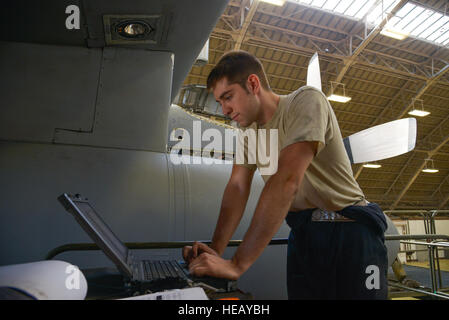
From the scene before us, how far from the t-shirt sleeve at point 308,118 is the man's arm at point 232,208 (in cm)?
50

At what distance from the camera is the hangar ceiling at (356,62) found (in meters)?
14.8

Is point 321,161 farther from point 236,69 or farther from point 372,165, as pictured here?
point 372,165

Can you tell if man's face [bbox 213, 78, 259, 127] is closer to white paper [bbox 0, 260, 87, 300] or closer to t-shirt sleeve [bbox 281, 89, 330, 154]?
t-shirt sleeve [bbox 281, 89, 330, 154]

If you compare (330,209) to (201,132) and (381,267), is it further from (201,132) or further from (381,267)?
(201,132)

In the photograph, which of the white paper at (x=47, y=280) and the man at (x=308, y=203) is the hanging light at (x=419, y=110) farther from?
the white paper at (x=47, y=280)

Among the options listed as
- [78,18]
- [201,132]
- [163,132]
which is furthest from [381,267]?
[201,132]

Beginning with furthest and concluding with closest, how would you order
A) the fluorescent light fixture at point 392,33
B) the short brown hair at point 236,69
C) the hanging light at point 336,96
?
the hanging light at point 336,96
the fluorescent light fixture at point 392,33
the short brown hair at point 236,69

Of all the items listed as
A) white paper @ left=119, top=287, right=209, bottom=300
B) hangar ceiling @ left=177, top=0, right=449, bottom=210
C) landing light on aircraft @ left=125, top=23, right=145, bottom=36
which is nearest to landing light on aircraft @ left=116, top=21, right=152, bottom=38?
landing light on aircraft @ left=125, top=23, right=145, bottom=36

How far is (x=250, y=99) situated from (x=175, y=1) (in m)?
1.07

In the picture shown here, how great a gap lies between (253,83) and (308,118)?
1.26ft

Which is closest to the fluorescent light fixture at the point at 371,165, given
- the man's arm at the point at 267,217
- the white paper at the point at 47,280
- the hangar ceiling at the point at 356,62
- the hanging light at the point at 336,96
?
the hangar ceiling at the point at 356,62

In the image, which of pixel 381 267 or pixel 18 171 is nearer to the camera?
pixel 381 267
